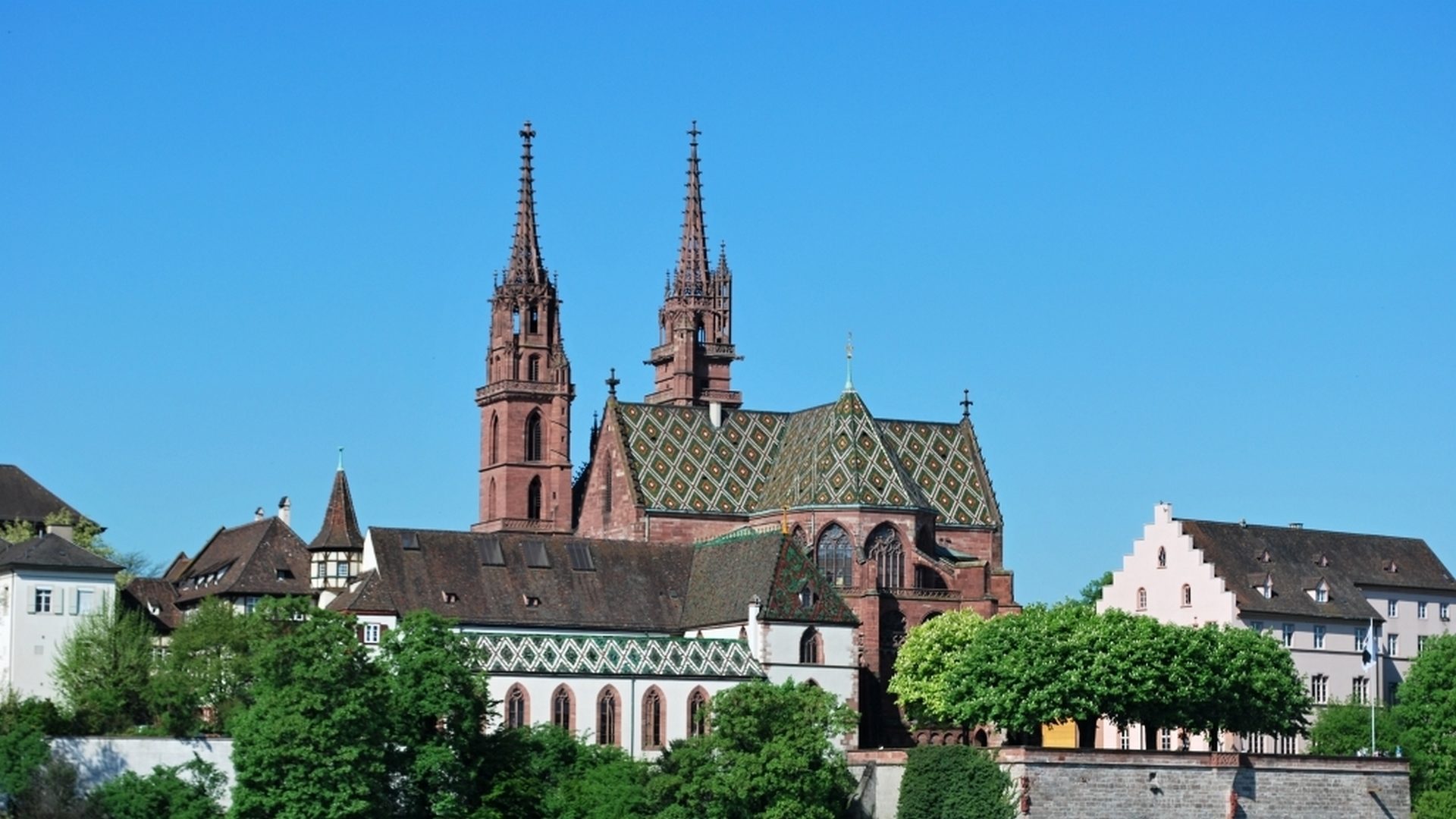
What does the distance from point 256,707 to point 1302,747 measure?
4381 centimetres

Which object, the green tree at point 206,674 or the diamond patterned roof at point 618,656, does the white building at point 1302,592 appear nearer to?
the diamond patterned roof at point 618,656

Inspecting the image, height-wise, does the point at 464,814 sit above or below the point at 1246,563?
below

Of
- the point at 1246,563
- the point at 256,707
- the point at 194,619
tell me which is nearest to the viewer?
the point at 256,707

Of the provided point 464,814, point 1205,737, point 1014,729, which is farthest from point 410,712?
point 1205,737

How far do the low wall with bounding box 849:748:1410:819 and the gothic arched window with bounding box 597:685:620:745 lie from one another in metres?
8.28

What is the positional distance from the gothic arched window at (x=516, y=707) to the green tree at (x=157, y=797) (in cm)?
1438

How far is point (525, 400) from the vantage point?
138125mm

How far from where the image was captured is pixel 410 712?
9338 cm

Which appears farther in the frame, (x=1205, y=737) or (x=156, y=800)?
(x=1205, y=737)

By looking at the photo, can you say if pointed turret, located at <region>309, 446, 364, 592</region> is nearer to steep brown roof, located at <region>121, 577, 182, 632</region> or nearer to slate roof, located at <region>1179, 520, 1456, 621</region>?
steep brown roof, located at <region>121, 577, 182, 632</region>

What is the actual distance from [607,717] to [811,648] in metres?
8.02

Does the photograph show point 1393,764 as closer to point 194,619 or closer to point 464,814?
point 464,814

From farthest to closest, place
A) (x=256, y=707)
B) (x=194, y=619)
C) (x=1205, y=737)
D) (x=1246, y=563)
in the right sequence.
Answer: (x=1246, y=563), (x=1205, y=737), (x=194, y=619), (x=256, y=707)

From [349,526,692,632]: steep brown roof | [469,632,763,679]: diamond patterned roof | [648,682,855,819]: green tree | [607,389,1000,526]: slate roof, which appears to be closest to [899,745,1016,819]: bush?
[648,682,855,819]: green tree
